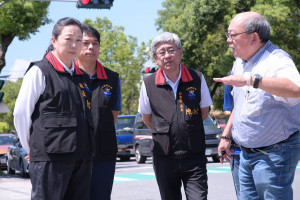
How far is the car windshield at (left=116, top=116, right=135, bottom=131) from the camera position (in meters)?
23.6

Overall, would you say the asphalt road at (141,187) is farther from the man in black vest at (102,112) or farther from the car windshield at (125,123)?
the car windshield at (125,123)

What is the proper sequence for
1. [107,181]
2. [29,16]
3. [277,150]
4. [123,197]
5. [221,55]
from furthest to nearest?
1. [221,55]
2. [29,16]
3. [123,197]
4. [107,181]
5. [277,150]

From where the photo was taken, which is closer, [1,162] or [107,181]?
[107,181]

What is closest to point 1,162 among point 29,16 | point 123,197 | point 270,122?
point 29,16

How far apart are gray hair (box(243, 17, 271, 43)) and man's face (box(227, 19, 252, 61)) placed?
0.04m

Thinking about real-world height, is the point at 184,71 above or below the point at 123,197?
above

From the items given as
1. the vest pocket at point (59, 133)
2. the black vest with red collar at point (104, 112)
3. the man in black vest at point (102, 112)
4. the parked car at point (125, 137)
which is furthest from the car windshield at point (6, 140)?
the vest pocket at point (59, 133)

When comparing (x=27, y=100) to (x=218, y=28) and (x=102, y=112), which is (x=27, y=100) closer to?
(x=102, y=112)

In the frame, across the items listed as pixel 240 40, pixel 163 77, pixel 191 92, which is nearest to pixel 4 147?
pixel 163 77

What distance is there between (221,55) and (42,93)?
88.6 feet

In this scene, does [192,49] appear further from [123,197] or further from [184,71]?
[184,71]

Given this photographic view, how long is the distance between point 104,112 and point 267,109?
1.79 meters

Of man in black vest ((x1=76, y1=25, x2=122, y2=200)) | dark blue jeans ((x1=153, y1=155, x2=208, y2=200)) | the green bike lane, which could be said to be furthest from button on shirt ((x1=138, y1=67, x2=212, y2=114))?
the green bike lane

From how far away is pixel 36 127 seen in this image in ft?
13.1
